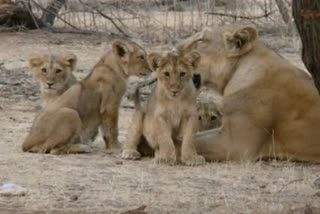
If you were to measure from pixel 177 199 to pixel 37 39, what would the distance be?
960 cm

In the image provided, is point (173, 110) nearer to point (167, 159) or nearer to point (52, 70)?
point (167, 159)

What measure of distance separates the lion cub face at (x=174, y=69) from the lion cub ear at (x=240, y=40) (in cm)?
52

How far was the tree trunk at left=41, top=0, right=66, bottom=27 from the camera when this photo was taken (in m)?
16.5

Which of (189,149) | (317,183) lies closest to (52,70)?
(189,149)

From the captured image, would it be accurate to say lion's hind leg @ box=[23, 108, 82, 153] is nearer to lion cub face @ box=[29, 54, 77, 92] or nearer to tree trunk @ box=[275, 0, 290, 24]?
lion cub face @ box=[29, 54, 77, 92]

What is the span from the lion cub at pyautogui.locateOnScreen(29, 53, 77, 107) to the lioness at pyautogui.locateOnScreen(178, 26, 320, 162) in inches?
54.6

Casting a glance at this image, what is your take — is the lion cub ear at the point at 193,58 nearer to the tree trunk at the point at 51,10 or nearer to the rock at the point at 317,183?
the rock at the point at 317,183

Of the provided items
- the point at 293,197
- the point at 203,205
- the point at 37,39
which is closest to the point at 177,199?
the point at 203,205

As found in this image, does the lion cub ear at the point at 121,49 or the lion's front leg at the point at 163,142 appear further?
the lion cub ear at the point at 121,49

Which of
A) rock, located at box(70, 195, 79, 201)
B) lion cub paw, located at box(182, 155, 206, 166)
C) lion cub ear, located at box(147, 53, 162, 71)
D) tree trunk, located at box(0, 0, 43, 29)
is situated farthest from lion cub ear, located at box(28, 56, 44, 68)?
tree trunk, located at box(0, 0, 43, 29)

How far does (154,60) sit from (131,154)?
806mm

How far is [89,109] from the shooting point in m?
9.80

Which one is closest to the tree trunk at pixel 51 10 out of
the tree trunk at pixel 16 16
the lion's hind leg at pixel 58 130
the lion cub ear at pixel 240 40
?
the tree trunk at pixel 16 16

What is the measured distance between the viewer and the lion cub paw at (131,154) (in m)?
9.25
